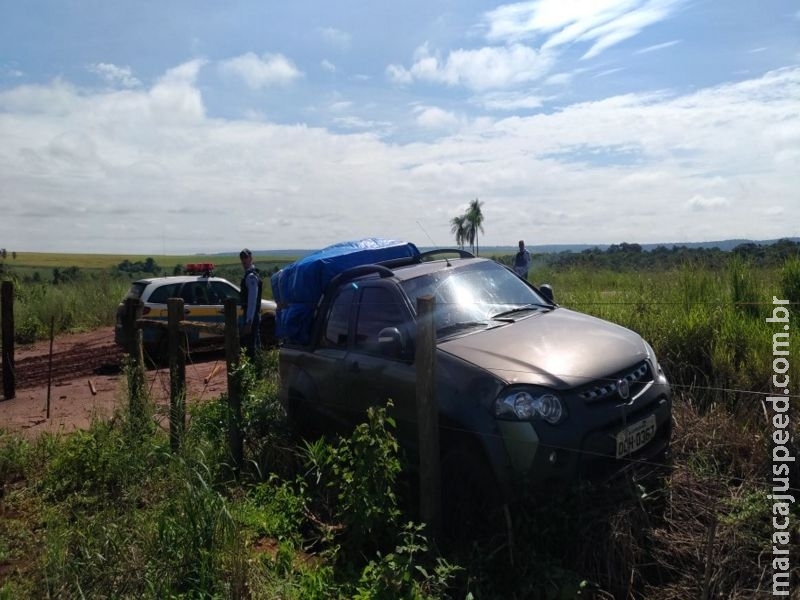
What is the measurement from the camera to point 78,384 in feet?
37.4

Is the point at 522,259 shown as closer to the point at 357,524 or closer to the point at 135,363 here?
the point at 135,363

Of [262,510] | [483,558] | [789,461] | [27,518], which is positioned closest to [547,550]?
[483,558]

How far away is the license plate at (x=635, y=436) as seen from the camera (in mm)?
3799

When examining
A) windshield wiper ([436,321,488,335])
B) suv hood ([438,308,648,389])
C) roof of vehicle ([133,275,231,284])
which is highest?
roof of vehicle ([133,275,231,284])

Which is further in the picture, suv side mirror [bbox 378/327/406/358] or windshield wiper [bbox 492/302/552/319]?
windshield wiper [bbox 492/302/552/319]

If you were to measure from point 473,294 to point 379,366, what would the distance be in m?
1.02

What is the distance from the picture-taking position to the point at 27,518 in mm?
4977

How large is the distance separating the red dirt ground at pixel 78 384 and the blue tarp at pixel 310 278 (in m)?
1.05

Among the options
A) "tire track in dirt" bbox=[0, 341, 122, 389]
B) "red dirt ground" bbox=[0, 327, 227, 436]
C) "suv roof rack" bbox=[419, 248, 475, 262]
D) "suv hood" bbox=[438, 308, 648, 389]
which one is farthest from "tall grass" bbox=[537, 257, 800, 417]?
"tire track in dirt" bbox=[0, 341, 122, 389]

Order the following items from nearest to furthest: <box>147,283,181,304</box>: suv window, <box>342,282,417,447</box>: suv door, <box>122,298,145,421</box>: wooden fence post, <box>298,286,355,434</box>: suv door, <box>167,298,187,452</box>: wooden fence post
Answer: <box>342,282,417,447</box>: suv door < <box>298,286,355,434</box>: suv door < <box>167,298,187,452</box>: wooden fence post < <box>122,298,145,421</box>: wooden fence post < <box>147,283,181,304</box>: suv window

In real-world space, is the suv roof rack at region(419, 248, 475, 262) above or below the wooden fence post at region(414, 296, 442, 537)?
above

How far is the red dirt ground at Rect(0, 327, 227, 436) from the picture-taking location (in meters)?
7.83

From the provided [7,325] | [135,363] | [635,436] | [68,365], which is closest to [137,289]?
[68,365]

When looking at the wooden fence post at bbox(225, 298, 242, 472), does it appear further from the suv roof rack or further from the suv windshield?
the suv roof rack
